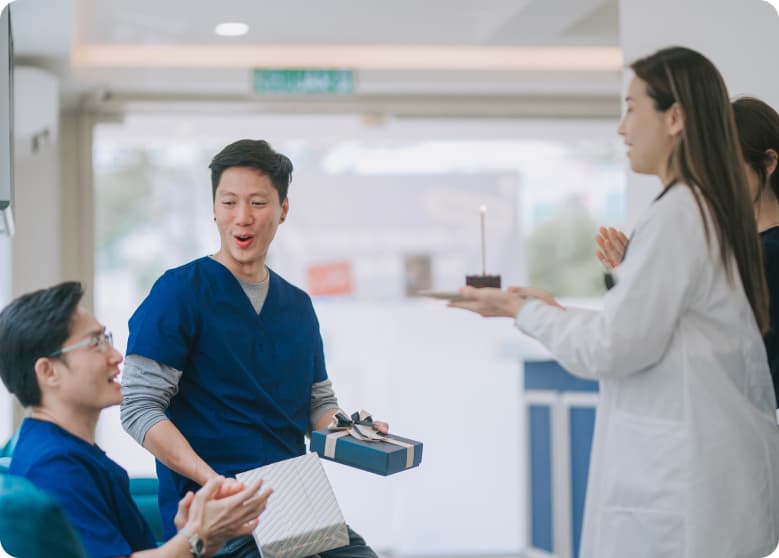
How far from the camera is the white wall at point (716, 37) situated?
2.85 meters

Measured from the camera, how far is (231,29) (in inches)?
197

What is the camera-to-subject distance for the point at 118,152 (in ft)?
30.1

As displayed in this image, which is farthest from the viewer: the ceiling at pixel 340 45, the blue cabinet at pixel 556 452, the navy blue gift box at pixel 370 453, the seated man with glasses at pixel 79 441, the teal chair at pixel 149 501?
the ceiling at pixel 340 45

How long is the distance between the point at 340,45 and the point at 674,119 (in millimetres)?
3943

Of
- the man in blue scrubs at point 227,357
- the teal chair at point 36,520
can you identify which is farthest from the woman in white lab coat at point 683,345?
the teal chair at point 36,520

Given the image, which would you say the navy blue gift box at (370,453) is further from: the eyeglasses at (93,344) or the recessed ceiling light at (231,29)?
the recessed ceiling light at (231,29)

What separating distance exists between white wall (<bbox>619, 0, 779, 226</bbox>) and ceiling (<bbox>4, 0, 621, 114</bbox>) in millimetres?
1125

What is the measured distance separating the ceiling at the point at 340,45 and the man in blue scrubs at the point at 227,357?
7.82 feet

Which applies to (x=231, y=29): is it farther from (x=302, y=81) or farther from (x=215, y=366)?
(x=215, y=366)

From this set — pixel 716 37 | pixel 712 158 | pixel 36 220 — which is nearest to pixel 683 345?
pixel 712 158

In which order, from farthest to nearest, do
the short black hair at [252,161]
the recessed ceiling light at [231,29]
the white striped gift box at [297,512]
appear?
the recessed ceiling light at [231,29] < the short black hair at [252,161] < the white striped gift box at [297,512]

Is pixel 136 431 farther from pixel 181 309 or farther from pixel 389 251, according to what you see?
pixel 389 251

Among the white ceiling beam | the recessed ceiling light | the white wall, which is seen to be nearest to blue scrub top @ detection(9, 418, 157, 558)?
the white wall

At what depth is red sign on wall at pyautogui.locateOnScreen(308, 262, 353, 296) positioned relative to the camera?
20.0ft
